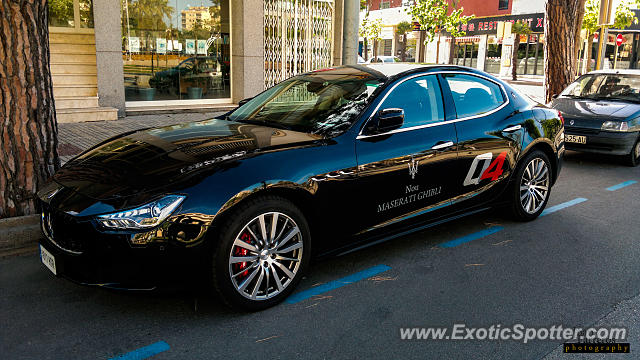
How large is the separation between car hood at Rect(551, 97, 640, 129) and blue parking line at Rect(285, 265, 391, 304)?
20.6 feet

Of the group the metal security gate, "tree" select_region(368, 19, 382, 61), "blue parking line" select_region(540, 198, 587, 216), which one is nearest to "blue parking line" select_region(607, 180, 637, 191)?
"blue parking line" select_region(540, 198, 587, 216)

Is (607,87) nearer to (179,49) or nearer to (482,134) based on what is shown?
(482,134)

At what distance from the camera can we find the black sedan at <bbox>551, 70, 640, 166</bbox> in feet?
29.3

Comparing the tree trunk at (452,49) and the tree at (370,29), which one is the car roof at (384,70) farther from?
the tree at (370,29)

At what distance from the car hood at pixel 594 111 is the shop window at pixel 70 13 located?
33.1ft

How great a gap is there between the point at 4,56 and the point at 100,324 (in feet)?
8.72

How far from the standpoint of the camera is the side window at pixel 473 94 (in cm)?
495

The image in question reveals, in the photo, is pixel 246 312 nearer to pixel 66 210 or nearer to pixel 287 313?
pixel 287 313

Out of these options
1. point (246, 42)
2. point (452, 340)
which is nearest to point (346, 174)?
point (452, 340)

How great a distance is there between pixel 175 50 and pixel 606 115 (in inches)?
382

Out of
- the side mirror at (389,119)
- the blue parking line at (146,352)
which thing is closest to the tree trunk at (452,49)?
the side mirror at (389,119)

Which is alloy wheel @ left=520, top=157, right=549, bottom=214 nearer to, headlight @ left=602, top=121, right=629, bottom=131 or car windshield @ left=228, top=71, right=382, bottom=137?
car windshield @ left=228, top=71, right=382, bottom=137

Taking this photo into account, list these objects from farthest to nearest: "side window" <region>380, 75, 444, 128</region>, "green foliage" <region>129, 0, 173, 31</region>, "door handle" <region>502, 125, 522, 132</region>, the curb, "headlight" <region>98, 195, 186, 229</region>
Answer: "green foliage" <region>129, 0, 173, 31</region> < "door handle" <region>502, 125, 522, 132</region> < the curb < "side window" <region>380, 75, 444, 128</region> < "headlight" <region>98, 195, 186, 229</region>

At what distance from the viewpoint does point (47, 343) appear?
3205mm
